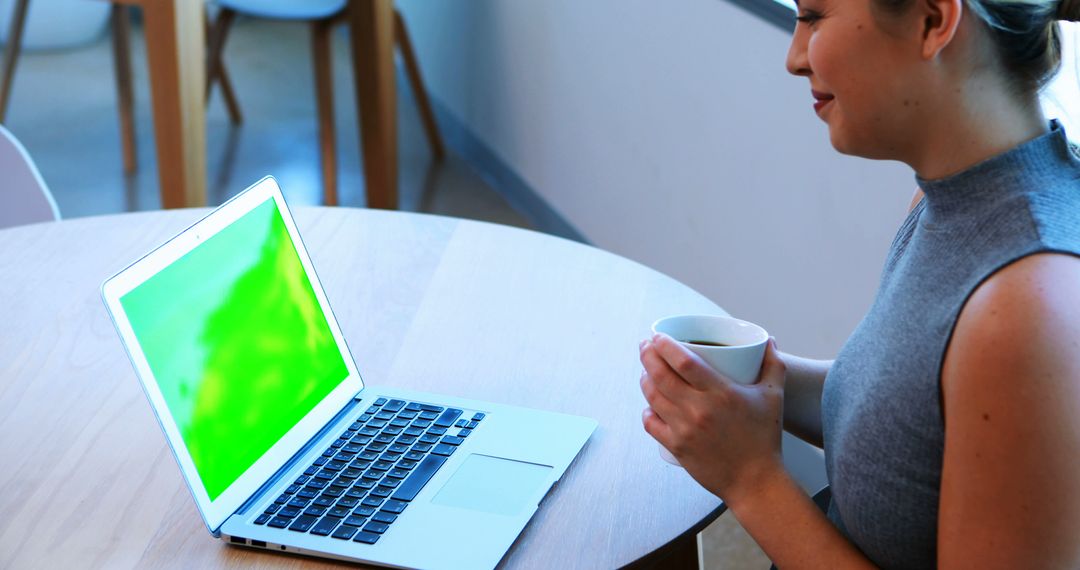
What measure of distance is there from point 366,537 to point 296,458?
0.43 ft

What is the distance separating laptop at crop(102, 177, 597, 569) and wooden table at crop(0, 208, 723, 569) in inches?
1.2

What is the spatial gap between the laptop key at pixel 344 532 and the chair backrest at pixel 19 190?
1.02 meters

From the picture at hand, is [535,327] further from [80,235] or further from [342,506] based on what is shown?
[80,235]

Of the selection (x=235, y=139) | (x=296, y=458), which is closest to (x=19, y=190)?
(x=296, y=458)

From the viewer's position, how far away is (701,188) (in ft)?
8.21

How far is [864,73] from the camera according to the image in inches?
32.1

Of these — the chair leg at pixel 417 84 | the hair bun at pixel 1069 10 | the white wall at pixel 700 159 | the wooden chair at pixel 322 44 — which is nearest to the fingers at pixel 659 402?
the hair bun at pixel 1069 10

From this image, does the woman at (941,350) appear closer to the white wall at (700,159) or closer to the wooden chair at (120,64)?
the white wall at (700,159)

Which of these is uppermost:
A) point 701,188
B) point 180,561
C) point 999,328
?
point 999,328

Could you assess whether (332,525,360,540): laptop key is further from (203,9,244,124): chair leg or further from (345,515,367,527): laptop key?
(203,9,244,124): chair leg

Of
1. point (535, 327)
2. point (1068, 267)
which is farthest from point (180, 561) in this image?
point (1068, 267)

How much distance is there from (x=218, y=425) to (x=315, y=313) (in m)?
0.19

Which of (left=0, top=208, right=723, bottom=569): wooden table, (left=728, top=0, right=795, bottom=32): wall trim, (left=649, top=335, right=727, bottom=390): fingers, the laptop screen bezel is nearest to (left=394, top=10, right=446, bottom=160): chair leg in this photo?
(left=728, top=0, right=795, bottom=32): wall trim

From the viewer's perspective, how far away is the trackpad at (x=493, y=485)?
3.09 ft
